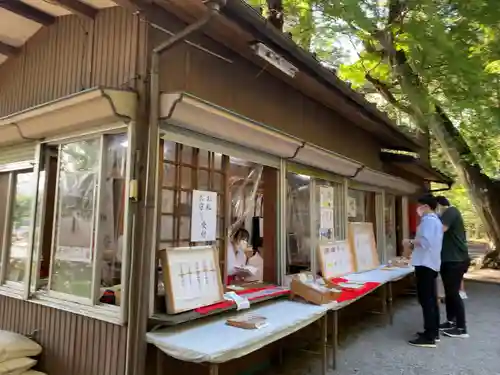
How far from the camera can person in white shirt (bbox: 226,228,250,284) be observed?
5488 mm

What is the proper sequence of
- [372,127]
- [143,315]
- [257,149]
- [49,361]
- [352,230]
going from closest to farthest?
[143,315], [49,361], [257,149], [352,230], [372,127]

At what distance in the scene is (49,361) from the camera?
3932 mm

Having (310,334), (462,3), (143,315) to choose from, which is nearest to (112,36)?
(143,315)

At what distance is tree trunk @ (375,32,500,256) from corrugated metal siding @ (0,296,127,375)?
7.28m

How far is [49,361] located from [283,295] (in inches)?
99.2

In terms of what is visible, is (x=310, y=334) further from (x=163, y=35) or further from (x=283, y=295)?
(x=163, y=35)

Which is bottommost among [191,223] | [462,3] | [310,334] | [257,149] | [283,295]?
[310,334]

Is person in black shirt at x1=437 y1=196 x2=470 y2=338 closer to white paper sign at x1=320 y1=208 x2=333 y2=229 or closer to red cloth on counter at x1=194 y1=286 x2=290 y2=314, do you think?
white paper sign at x1=320 y1=208 x2=333 y2=229

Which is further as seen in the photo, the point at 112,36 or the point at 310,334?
the point at 310,334

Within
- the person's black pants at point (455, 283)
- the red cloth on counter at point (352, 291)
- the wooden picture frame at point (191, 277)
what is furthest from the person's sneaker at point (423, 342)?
the wooden picture frame at point (191, 277)

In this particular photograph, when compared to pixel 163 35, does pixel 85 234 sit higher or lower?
lower

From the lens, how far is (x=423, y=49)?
6641mm

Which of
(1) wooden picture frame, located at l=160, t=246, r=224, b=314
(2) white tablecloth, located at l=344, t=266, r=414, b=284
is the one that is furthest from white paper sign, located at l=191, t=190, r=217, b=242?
(2) white tablecloth, located at l=344, t=266, r=414, b=284

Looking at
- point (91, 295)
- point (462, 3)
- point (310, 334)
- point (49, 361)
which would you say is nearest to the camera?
point (91, 295)
